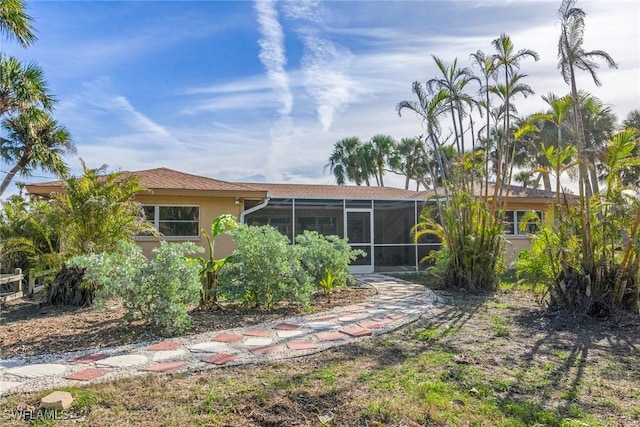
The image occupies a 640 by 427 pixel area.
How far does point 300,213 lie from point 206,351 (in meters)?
9.97

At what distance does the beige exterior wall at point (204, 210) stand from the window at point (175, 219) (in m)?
0.16

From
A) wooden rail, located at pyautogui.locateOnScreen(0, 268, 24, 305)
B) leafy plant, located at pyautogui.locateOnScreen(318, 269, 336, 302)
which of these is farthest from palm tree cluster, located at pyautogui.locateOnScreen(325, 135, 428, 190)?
wooden rail, located at pyautogui.locateOnScreen(0, 268, 24, 305)

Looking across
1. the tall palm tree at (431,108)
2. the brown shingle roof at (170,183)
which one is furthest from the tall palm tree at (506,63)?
the brown shingle roof at (170,183)

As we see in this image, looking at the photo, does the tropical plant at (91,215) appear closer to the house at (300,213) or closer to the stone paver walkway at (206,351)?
the house at (300,213)

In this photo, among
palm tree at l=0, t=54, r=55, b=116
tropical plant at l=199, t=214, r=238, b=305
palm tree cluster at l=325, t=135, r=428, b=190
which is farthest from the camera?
palm tree cluster at l=325, t=135, r=428, b=190

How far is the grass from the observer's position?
288 cm

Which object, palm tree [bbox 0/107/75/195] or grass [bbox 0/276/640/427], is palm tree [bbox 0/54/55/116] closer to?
palm tree [bbox 0/107/75/195]

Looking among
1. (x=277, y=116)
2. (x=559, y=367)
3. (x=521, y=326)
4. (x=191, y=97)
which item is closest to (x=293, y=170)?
(x=277, y=116)

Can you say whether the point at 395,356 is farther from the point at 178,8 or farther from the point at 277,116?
the point at 277,116

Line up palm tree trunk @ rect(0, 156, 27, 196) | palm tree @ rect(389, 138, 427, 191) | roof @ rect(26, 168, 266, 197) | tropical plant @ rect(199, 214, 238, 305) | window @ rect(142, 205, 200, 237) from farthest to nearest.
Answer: palm tree @ rect(389, 138, 427, 191), palm tree trunk @ rect(0, 156, 27, 196), window @ rect(142, 205, 200, 237), roof @ rect(26, 168, 266, 197), tropical plant @ rect(199, 214, 238, 305)

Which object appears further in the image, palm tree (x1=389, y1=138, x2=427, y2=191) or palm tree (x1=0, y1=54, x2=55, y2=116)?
palm tree (x1=389, y1=138, x2=427, y2=191)

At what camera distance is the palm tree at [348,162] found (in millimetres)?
29206

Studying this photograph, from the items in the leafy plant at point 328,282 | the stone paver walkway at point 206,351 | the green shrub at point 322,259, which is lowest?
the stone paver walkway at point 206,351

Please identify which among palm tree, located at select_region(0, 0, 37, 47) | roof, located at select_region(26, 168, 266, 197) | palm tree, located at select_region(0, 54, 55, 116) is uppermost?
palm tree, located at select_region(0, 0, 37, 47)
